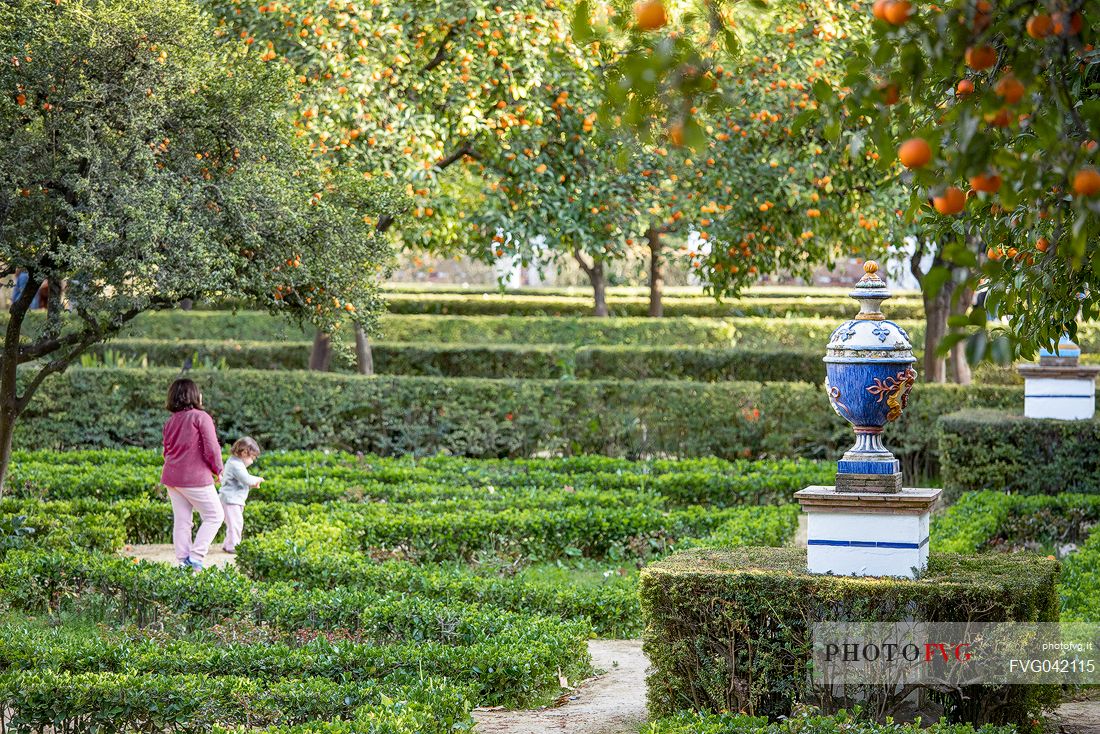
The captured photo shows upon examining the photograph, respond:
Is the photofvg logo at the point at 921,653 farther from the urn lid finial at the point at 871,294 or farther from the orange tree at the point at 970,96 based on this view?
the orange tree at the point at 970,96

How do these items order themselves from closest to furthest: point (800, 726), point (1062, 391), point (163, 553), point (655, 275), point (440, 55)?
1. point (800, 726)
2. point (163, 553)
3. point (1062, 391)
4. point (440, 55)
5. point (655, 275)

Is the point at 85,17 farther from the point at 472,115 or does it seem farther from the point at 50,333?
the point at 472,115

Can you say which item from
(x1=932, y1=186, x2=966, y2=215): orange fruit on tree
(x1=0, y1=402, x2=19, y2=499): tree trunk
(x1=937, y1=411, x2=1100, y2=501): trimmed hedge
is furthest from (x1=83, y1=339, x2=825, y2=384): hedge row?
(x1=932, y1=186, x2=966, y2=215): orange fruit on tree

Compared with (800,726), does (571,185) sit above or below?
above

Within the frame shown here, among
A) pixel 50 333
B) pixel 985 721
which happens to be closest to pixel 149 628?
pixel 50 333

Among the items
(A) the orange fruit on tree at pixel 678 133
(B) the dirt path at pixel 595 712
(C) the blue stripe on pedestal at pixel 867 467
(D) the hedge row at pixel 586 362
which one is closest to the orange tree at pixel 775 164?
(D) the hedge row at pixel 586 362

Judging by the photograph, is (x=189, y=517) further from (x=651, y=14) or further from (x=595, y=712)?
(x=651, y=14)

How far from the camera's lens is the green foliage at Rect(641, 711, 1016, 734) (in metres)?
3.95

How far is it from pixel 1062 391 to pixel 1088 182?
28.4 ft

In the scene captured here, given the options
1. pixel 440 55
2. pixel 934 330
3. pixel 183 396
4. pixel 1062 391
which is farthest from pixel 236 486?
pixel 934 330

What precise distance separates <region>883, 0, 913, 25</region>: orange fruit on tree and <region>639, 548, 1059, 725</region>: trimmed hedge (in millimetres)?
2501

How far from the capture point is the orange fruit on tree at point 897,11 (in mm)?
2254

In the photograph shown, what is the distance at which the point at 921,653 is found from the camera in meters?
4.24

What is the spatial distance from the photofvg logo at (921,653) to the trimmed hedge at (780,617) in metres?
0.04
